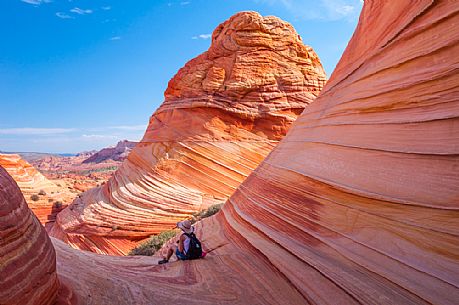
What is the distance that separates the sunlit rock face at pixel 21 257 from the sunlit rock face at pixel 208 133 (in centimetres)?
1018

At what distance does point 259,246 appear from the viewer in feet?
15.9

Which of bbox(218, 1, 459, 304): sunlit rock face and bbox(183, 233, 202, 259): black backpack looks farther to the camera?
bbox(183, 233, 202, 259): black backpack

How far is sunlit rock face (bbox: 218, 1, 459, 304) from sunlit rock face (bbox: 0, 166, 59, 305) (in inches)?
105

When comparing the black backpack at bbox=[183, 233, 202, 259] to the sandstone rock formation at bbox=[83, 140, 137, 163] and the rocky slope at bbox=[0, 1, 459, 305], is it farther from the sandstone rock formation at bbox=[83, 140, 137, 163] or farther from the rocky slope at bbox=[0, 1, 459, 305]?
the sandstone rock formation at bbox=[83, 140, 137, 163]

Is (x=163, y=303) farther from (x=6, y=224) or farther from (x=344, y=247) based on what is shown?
(x=344, y=247)

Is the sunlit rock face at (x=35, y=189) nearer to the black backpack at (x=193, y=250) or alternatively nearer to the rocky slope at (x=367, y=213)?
the rocky slope at (x=367, y=213)

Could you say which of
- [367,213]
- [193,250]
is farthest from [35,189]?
[367,213]

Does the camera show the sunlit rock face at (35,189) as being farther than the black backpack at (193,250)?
Yes

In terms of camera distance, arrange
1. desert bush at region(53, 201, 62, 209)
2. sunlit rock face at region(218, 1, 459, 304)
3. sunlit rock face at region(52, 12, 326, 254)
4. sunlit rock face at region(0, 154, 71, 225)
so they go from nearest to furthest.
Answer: sunlit rock face at region(218, 1, 459, 304) → sunlit rock face at region(52, 12, 326, 254) → sunlit rock face at region(0, 154, 71, 225) → desert bush at region(53, 201, 62, 209)

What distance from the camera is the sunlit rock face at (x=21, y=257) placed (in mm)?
2256

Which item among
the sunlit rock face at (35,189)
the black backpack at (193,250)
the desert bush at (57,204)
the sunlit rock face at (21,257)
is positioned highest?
the sunlit rock face at (21,257)

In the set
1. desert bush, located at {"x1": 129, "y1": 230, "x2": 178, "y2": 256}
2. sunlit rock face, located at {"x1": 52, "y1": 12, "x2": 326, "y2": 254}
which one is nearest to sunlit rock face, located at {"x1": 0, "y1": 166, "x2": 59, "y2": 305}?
desert bush, located at {"x1": 129, "y1": 230, "x2": 178, "y2": 256}

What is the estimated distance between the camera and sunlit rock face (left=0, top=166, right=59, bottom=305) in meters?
2.26

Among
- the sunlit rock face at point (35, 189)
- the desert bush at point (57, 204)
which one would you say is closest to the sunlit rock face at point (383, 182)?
the sunlit rock face at point (35, 189)
